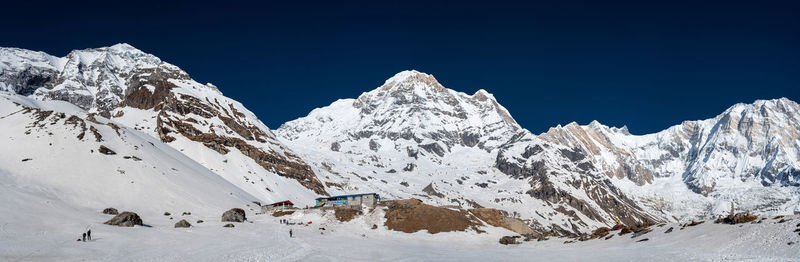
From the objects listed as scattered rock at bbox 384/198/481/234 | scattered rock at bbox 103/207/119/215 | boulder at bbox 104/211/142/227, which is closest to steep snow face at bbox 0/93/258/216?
scattered rock at bbox 103/207/119/215

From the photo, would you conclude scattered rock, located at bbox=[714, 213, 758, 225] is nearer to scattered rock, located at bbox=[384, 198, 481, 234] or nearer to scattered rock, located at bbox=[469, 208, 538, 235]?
scattered rock, located at bbox=[384, 198, 481, 234]

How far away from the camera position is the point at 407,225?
311 ft

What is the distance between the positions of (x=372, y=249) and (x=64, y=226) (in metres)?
40.2

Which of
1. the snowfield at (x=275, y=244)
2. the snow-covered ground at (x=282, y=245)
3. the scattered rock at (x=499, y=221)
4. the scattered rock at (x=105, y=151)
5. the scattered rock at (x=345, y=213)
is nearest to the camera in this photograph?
the snow-covered ground at (x=282, y=245)

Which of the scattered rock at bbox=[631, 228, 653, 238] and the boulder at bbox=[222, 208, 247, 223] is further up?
the boulder at bbox=[222, 208, 247, 223]

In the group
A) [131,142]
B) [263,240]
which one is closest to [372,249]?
[263,240]

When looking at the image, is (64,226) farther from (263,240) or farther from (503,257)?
(503,257)

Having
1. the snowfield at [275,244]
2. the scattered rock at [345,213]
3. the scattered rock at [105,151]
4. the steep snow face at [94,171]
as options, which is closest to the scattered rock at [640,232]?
the snowfield at [275,244]

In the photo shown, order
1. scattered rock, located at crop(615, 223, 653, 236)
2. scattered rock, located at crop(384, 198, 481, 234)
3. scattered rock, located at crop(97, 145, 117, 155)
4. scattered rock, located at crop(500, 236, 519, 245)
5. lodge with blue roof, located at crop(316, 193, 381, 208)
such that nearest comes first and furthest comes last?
scattered rock, located at crop(615, 223, 653, 236) < scattered rock, located at crop(500, 236, 519, 245) < scattered rock, located at crop(384, 198, 481, 234) < lodge with blue roof, located at crop(316, 193, 381, 208) < scattered rock, located at crop(97, 145, 117, 155)

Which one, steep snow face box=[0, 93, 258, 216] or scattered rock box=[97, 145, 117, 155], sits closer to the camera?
steep snow face box=[0, 93, 258, 216]

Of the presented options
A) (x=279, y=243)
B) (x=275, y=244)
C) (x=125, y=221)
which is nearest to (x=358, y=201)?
(x=125, y=221)

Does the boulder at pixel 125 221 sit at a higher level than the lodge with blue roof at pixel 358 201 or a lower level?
lower

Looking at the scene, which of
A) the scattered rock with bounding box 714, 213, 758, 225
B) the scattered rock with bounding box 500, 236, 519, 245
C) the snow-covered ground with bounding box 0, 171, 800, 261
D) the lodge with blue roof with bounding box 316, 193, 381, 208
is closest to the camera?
the snow-covered ground with bounding box 0, 171, 800, 261

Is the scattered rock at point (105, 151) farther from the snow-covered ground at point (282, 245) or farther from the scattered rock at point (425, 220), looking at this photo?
the scattered rock at point (425, 220)
